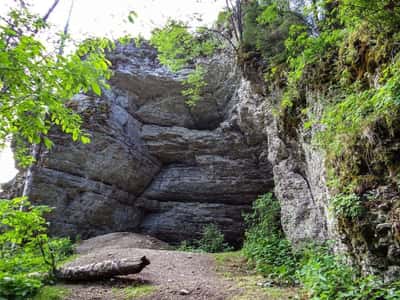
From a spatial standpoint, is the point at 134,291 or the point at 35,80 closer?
the point at 35,80

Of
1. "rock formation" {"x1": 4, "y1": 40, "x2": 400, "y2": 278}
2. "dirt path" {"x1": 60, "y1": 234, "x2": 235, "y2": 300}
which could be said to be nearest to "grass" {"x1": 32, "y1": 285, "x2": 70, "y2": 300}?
"dirt path" {"x1": 60, "y1": 234, "x2": 235, "y2": 300}

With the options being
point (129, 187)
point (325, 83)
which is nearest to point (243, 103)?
point (325, 83)

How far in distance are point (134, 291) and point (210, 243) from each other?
27.1 feet

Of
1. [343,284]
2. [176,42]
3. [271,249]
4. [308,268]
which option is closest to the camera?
[343,284]

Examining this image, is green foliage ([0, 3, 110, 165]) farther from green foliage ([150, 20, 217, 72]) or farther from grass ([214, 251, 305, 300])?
green foliage ([150, 20, 217, 72])

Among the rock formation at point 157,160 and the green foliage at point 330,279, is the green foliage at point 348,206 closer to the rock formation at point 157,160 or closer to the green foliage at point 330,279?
the green foliage at point 330,279

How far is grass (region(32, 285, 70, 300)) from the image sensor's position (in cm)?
409

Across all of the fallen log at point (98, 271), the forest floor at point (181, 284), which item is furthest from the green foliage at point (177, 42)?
the fallen log at point (98, 271)

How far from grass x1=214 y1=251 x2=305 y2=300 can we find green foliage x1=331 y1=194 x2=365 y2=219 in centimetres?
144

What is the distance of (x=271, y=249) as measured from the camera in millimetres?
7320

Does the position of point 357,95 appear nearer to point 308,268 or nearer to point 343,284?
point 343,284

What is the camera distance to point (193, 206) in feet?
48.7

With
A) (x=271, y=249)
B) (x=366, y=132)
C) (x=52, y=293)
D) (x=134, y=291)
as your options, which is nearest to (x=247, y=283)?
(x=134, y=291)

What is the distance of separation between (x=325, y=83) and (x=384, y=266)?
3.39 meters
